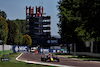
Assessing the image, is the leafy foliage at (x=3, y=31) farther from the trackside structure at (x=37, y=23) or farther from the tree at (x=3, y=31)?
the trackside structure at (x=37, y=23)

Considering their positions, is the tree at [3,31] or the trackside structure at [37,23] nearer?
the tree at [3,31]

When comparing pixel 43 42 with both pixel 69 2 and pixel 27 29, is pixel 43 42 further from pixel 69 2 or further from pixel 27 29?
pixel 69 2

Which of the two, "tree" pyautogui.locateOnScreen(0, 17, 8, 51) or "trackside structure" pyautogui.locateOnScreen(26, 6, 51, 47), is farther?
"trackside structure" pyautogui.locateOnScreen(26, 6, 51, 47)

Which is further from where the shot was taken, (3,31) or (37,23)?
(37,23)

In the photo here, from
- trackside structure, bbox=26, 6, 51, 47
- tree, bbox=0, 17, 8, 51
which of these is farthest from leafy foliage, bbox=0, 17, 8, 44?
trackside structure, bbox=26, 6, 51, 47

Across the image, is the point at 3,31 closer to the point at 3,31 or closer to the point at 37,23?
the point at 3,31

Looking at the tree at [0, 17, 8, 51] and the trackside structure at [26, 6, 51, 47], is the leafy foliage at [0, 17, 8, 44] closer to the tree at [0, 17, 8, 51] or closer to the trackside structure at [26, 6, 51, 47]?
the tree at [0, 17, 8, 51]

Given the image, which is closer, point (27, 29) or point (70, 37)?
point (70, 37)

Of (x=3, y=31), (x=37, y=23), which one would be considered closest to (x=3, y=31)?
(x=3, y=31)

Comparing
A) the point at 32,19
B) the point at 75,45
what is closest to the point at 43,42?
the point at 32,19

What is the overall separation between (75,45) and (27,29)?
402 ft

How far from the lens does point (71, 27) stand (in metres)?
52.2

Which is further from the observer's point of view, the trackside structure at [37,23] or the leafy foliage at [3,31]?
the trackside structure at [37,23]

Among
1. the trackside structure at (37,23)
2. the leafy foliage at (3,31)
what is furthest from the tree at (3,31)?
the trackside structure at (37,23)
